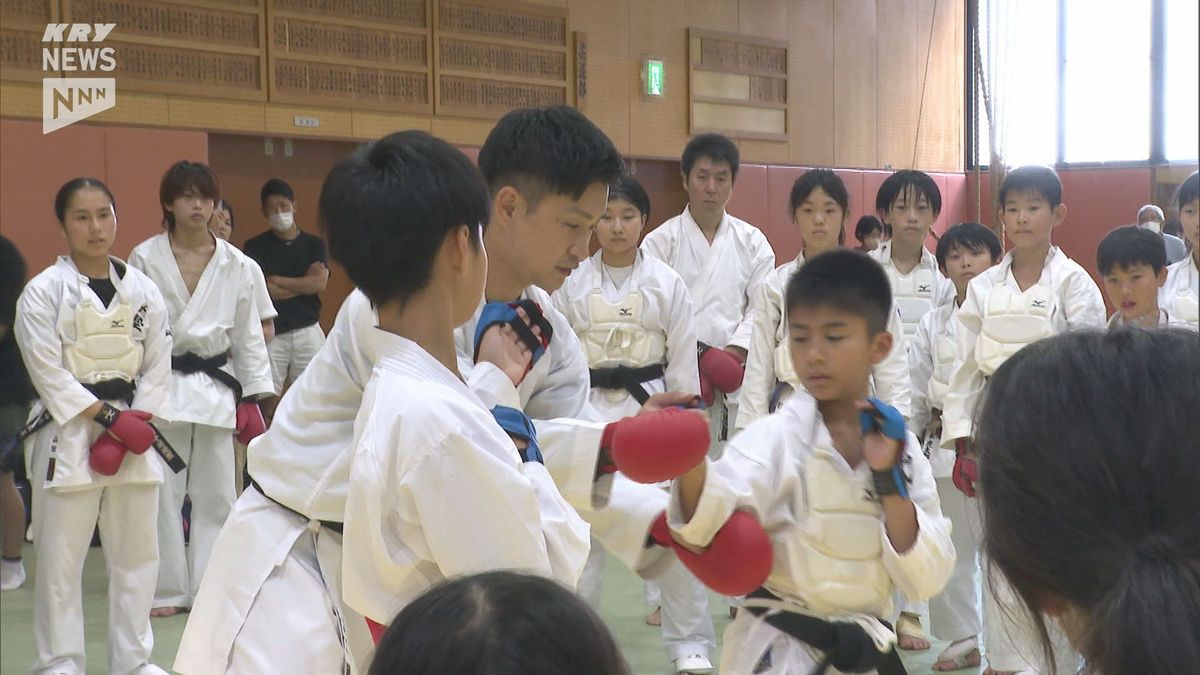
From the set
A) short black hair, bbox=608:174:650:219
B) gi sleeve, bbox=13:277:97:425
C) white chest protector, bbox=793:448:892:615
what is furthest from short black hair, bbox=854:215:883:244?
white chest protector, bbox=793:448:892:615

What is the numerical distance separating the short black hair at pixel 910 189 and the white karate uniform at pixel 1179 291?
51.5 inches

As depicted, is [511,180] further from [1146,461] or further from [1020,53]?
[1020,53]

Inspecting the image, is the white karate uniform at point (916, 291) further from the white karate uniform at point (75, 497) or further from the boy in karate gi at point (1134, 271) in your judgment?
the white karate uniform at point (75, 497)

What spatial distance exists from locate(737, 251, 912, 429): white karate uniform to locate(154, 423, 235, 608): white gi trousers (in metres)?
2.40

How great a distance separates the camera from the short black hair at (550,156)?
237 centimetres

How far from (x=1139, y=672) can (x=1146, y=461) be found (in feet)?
0.51

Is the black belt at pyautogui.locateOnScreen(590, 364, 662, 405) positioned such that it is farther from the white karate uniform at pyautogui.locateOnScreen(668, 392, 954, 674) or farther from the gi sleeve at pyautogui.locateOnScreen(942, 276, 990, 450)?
the white karate uniform at pyautogui.locateOnScreen(668, 392, 954, 674)

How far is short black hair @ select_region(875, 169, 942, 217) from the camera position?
17.8 feet

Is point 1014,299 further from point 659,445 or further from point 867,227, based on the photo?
point 867,227

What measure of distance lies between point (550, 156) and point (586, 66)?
773 centimetres

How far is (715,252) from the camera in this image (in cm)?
573

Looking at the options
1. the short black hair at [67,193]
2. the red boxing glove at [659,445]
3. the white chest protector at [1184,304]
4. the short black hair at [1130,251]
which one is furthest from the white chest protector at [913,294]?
the red boxing glove at [659,445]

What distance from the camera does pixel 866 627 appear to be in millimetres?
2297

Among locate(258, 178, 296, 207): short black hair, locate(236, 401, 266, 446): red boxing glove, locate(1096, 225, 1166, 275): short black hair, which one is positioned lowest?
locate(236, 401, 266, 446): red boxing glove
